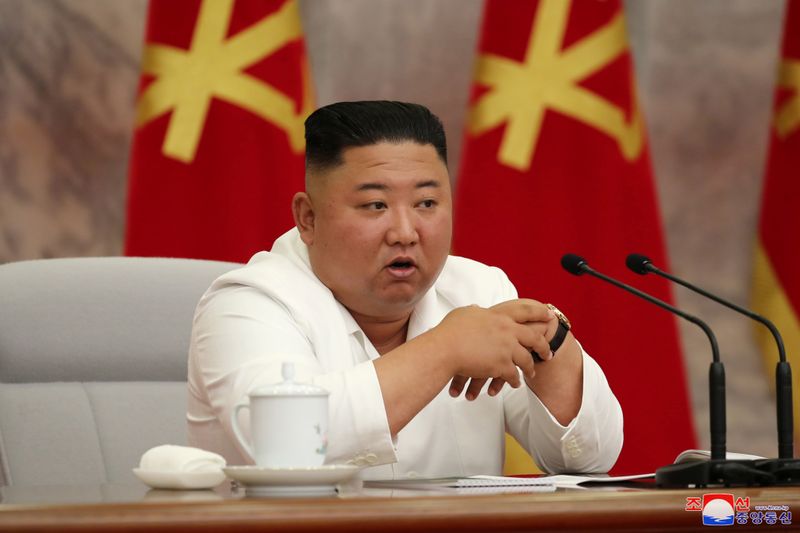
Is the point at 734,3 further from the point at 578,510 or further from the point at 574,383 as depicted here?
the point at 578,510

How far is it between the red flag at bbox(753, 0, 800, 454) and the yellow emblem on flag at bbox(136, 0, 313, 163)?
144cm

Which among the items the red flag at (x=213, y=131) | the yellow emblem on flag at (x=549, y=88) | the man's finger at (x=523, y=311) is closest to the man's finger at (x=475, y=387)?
the man's finger at (x=523, y=311)

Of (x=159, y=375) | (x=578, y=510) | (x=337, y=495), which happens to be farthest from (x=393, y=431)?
(x=159, y=375)

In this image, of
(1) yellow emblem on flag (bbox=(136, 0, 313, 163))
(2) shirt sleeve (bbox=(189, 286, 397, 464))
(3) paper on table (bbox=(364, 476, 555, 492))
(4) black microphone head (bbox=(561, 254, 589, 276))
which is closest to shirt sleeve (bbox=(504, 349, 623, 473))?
(4) black microphone head (bbox=(561, 254, 589, 276))

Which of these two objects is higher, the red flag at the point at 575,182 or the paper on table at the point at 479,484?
the red flag at the point at 575,182

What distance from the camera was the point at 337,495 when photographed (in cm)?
115

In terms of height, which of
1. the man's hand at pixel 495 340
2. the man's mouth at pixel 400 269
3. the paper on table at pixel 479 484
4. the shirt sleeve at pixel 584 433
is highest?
the man's mouth at pixel 400 269

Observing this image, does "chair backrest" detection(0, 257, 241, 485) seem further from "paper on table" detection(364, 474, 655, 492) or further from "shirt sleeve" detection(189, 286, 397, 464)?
"paper on table" detection(364, 474, 655, 492)

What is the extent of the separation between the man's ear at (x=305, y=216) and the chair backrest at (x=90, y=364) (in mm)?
333

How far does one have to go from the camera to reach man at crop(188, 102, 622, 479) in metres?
1.70

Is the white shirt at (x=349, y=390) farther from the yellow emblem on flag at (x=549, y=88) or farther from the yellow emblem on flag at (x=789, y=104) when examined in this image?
the yellow emblem on flag at (x=789, y=104)

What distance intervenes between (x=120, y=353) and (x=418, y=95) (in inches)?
58.1

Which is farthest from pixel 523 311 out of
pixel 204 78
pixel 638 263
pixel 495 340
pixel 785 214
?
pixel 785 214

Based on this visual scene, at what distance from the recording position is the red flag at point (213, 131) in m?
2.90
